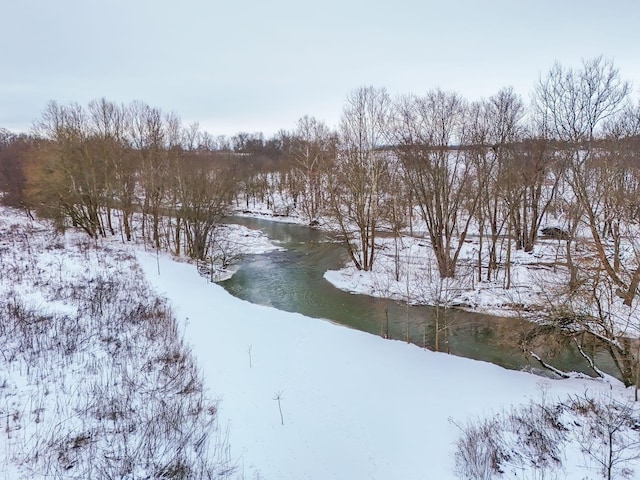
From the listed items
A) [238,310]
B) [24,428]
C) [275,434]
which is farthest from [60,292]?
[275,434]

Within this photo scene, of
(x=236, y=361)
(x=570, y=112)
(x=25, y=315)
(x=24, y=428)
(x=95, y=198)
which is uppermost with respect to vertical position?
(x=570, y=112)

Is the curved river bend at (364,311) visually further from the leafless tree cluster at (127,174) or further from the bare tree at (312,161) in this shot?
the bare tree at (312,161)

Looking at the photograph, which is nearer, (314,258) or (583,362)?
(583,362)

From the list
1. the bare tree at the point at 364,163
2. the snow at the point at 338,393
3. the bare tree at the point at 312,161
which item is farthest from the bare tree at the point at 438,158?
the bare tree at the point at 312,161

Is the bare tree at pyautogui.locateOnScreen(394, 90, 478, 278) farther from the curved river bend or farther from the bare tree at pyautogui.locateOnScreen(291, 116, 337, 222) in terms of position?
the bare tree at pyautogui.locateOnScreen(291, 116, 337, 222)

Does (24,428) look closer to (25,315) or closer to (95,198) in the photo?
(25,315)

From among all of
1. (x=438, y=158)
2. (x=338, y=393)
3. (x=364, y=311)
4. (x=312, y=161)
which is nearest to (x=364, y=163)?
(x=438, y=158)

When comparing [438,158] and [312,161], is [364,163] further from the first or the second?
[312,161]
